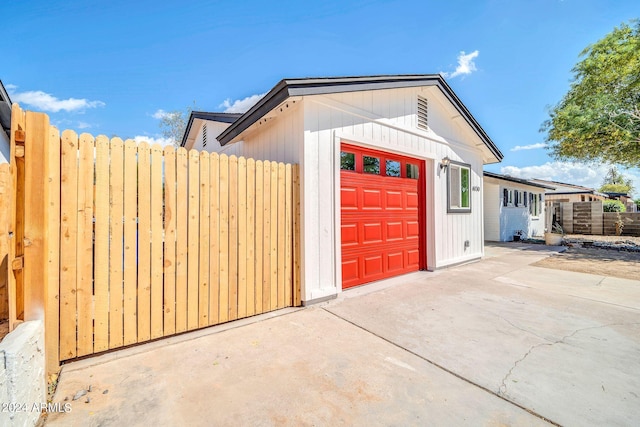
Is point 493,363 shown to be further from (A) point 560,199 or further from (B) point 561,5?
(A) point 560,199

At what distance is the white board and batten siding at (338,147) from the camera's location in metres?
3.86

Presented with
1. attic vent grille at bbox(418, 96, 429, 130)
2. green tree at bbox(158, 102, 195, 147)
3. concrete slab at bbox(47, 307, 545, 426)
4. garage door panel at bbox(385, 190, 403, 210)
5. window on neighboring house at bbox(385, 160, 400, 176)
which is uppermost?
green tree at bbox(158, 102, 195, 147)

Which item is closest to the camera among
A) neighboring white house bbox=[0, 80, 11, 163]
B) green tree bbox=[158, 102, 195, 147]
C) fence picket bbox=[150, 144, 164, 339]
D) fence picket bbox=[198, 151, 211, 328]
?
fence picket bbox=[150, 144, 164, 339]

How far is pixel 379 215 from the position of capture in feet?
16.5

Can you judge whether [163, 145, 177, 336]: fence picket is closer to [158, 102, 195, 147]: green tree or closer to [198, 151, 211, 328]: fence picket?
[198, 151, 211, 328]: fence picket

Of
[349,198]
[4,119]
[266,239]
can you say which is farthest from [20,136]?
[349,198]

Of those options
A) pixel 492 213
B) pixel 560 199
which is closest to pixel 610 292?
pixel 492 213

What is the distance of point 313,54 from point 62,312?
7190 millimetres

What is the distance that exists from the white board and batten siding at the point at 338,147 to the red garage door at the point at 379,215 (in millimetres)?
244

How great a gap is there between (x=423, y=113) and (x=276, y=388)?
5812mm

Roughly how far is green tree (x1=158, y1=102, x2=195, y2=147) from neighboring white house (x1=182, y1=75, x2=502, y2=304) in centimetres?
1510

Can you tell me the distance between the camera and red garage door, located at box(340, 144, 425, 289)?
4.52 meters

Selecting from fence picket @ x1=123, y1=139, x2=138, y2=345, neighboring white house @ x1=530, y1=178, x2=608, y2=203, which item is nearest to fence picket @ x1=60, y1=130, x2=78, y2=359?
fence picket @ x1=123, y1=139, x2=138, y2=345

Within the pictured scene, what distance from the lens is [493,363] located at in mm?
2328
